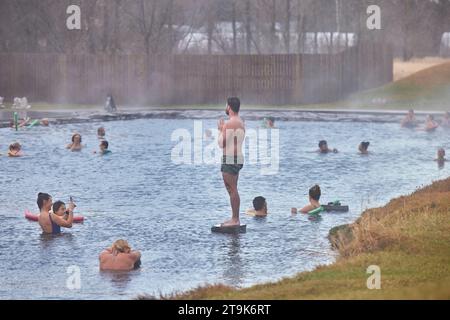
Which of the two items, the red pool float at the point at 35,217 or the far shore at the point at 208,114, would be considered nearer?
the red pool float at the point at 35,217

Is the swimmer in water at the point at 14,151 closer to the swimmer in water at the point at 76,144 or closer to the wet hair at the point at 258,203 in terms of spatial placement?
the swimmer in water at the point at 76,144

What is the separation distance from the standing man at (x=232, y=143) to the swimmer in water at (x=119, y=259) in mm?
3351

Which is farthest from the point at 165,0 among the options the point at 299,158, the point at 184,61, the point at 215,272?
the point at 215,272

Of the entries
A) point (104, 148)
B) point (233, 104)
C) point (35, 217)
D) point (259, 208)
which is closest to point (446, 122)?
point (104, 148)

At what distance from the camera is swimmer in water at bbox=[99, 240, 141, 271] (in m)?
17.0

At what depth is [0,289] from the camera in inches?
621

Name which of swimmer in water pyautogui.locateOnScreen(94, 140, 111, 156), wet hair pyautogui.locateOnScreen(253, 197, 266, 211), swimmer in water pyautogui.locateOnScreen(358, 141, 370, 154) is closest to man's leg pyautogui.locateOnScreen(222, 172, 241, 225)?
wet hair pyautogui.locateOnScreen(253, 197, 266, 211)

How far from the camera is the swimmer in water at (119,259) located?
671 inches

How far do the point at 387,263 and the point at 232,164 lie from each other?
557 centimetres

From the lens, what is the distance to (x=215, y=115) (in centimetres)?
5197

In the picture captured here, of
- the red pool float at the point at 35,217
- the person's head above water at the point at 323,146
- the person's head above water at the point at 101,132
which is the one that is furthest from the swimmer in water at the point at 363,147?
the red pool float at the point at 35,217

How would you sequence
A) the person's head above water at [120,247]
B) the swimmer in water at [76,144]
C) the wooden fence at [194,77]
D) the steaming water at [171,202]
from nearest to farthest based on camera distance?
the steaming water at [171,202] < the person's head above water at [120,247] < the swimmer in water at [76,144] < the wooden fence at [194,77]

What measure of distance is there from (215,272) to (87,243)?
11.1 ft

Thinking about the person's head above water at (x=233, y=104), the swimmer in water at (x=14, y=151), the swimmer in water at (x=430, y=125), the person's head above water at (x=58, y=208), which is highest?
the person's head above water at (x=233, y=104)
